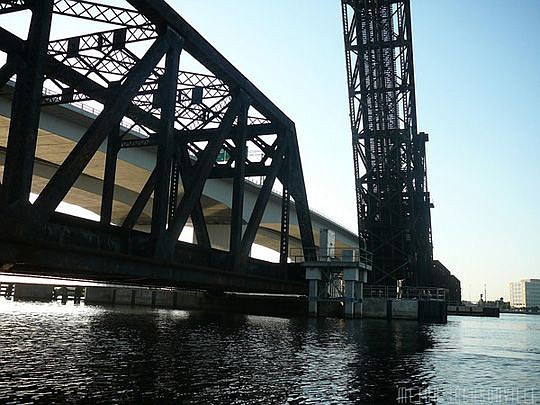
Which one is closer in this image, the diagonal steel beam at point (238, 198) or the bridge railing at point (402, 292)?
the diagonal steel beam at point (238, 198)

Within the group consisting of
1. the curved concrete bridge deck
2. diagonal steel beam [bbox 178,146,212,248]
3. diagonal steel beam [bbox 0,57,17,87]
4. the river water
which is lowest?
the river water

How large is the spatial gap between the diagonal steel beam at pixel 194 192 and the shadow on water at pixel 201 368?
13.1 ft

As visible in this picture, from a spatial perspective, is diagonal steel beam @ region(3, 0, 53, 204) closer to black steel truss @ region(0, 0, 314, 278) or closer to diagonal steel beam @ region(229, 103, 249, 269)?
black steel truss @ region(0, 0, 314, 278)

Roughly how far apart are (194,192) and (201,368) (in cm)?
1170

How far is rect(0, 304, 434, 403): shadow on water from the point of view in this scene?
991 centimetres

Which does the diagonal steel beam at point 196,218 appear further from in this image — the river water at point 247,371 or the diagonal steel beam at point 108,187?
the river water at point 247,371

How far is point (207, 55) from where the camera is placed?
27.0m

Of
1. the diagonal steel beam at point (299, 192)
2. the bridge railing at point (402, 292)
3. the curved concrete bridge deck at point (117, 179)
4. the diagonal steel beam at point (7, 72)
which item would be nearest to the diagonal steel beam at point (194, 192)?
the diagonal steel beam at point (7, 72)

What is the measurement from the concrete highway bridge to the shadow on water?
321cm

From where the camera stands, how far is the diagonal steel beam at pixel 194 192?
891 inches

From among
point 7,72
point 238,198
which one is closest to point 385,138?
point 238,198

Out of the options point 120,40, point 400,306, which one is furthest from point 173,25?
point 400,306

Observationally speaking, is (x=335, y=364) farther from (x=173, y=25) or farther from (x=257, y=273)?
(x=257, y=273)

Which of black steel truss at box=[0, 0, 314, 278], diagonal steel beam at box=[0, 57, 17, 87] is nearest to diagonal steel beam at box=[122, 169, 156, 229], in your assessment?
black steel truss at box=[0, 0, 314, 278]
